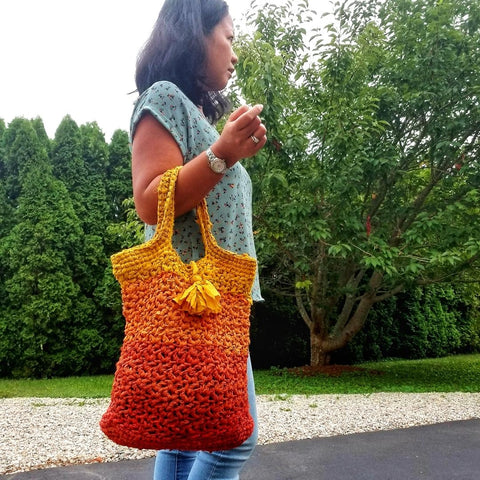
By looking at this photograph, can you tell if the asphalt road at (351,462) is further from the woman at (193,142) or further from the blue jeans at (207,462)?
the woman at (193,142)

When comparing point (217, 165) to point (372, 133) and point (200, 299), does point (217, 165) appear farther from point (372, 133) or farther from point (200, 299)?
point (372, 133)

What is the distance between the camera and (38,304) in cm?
834

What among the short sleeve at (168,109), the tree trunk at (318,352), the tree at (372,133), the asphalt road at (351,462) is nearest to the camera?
the short sleeve at (168,109)

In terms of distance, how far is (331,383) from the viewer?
748cm

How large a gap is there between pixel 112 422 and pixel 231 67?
0.86m

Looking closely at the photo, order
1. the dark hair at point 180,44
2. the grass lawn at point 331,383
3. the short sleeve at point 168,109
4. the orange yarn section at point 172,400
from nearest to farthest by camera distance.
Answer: the orange yarn section at point 172,400 < the short sleeve at point 168,109 < the dark hair at point 180,44 < the grass lawn at point 331,383

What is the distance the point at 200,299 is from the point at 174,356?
0.11 m

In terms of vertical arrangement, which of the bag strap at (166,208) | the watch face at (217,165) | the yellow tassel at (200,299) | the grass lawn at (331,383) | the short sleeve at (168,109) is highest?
the short sleeve at (168,109)

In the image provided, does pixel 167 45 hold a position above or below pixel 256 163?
below

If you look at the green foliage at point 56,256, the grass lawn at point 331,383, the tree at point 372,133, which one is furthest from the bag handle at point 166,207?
the green foliage at point 56,256

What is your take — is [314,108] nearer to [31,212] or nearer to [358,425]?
[358,425]

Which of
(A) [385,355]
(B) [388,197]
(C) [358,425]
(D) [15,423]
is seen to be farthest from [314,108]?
(A) [385,355]

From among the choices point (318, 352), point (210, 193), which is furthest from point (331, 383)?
point (210, 193)

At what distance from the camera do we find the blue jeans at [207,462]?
114 cm
